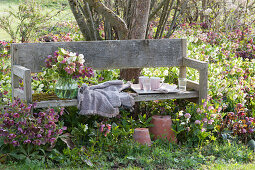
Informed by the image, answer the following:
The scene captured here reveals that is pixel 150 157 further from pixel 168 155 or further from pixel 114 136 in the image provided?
pixel 114 136

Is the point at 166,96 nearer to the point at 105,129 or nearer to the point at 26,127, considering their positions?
the point at 105,129

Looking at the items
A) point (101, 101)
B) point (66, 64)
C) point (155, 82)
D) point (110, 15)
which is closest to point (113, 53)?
point (110, 15)

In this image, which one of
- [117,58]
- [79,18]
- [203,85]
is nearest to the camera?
[203,85]

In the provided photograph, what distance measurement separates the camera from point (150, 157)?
10.7ft

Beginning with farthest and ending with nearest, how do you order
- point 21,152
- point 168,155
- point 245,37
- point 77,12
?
point 245,37, point 77,12, point 168,155, point 21,152

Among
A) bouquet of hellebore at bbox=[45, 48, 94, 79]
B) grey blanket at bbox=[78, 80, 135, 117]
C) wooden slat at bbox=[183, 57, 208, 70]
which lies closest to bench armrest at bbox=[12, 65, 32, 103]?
bouquet of hellebore at bbox=[45, 48, 94, 79]

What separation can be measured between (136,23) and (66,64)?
147 cm

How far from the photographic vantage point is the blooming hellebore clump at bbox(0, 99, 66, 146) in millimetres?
2910

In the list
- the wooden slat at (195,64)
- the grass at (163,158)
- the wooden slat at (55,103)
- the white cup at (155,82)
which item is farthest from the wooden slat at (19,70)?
the wooden slat at (195,64)

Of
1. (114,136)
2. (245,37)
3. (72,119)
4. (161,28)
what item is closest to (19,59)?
(72,119)

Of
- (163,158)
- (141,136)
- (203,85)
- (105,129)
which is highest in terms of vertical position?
(203,85)

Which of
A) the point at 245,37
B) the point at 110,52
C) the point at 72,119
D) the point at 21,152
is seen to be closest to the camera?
the point at 21,152

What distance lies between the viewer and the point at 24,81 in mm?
3055

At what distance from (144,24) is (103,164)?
2.00 m
